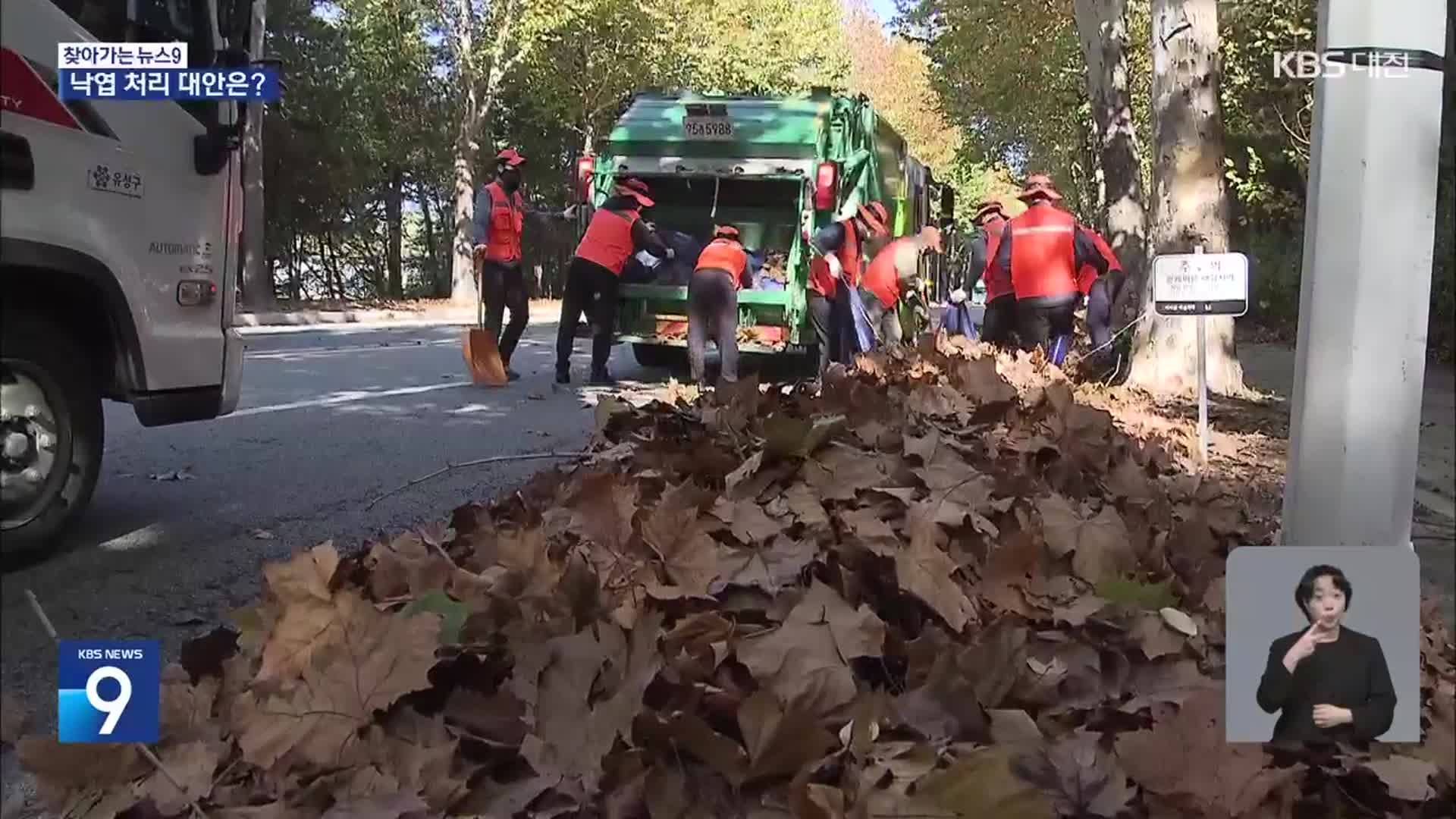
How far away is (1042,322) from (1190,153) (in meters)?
0.41

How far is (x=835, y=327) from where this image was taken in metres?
2.15

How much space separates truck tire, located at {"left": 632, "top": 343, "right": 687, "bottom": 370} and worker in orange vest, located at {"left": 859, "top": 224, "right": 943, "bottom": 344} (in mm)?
316

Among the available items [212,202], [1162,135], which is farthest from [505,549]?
[1162,135]

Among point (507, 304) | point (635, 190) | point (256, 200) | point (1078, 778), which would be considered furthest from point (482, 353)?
point (1078, 778)

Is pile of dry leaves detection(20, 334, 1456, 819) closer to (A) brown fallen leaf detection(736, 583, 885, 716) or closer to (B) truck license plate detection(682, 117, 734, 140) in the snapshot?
(A) brown fallen leaf detection(736, 583, 885, 716)

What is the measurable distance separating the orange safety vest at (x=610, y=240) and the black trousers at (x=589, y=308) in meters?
0.01

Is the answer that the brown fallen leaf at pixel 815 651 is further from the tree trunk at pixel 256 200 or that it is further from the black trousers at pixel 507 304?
the tree trunk at pixel 256 200

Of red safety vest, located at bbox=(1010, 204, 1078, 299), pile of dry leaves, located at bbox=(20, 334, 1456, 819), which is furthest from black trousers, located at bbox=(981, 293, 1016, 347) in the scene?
pile of dry leaves, located at bbox=(20, 334, 1456, 819)

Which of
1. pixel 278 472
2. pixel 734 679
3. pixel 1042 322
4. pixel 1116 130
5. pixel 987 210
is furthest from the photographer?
pixel 1042 322

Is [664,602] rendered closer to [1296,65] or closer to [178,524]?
[178,524]

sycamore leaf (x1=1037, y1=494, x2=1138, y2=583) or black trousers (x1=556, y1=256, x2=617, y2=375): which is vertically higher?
black trousers (x1=556, y1=256, x2=617, y2=375)

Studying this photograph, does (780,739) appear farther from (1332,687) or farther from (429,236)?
(429,236)

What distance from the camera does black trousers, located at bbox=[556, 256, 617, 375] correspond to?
1.84 m

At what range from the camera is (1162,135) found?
1793 millimetres
